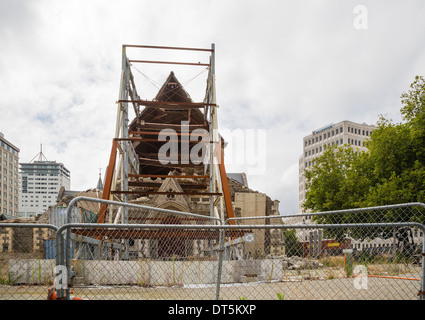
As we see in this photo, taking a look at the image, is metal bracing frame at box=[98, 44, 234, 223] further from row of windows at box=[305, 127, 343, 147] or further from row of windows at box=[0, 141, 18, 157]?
row of windows at box=[0, 141, 18, 157]

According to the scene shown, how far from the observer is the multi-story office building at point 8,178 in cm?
11738

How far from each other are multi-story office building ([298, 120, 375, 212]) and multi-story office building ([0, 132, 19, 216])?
88.4 metres

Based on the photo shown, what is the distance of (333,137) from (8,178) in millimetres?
99866

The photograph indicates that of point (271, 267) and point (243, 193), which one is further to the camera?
point (243, 193)

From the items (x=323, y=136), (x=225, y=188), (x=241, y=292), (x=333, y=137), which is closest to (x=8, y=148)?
(x=323, y=136)

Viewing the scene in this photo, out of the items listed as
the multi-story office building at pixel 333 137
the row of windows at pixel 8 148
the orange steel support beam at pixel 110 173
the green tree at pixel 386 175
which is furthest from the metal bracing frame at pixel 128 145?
the row of windows at pixel 8 148

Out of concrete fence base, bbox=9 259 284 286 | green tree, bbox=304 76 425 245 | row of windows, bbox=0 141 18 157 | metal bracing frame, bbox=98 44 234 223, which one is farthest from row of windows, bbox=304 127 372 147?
concrete fence base, bbox=9 259 284 286

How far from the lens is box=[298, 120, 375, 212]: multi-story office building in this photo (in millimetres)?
103938

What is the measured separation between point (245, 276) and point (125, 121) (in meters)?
9.51

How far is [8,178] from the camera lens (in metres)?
122
